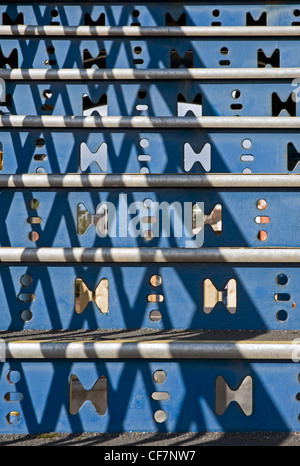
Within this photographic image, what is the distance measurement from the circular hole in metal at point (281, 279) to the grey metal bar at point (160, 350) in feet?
1.24

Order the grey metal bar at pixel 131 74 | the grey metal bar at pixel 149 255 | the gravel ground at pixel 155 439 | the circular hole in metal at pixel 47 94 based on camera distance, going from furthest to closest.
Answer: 1. the circular hole in metal at pixel 47 94
2. the grey metal bar at pixel 131 74
3. the grey metal bar at pixel 149 255
4. the gravel ground at pixel 155 439

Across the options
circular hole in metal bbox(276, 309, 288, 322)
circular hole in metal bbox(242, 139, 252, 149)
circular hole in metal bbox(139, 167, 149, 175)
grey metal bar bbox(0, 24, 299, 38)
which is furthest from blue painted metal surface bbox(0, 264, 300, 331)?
grey metal bar bbox(0, 24, 299, 38)

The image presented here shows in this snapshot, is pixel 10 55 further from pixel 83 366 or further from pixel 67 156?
pixel 83 366

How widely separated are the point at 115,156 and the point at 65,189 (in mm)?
354

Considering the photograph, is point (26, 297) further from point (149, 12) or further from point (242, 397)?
point (149, 12)

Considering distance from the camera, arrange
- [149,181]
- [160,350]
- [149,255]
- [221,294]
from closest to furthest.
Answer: [160,350]
[149,255]
[149,181]
[221,294]

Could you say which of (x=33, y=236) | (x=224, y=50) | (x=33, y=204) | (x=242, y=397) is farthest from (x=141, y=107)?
(x=242, y=397)

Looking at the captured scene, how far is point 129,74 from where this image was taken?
2730 mm

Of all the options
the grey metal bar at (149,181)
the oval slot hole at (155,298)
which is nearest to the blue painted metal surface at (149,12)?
the grey metal bar at (149,181)

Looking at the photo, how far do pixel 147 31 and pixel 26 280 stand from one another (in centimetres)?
169

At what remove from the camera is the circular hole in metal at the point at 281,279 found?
89.2 inches

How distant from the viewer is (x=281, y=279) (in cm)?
227

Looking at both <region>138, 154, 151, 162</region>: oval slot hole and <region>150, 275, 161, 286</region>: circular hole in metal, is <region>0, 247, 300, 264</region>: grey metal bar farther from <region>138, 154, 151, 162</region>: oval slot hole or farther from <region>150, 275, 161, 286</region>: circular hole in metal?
<region>138, 154, 151, 162</region>: oval slot hole

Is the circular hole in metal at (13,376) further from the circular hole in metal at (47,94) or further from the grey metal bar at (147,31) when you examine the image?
the grey metal bar at (147,31)
